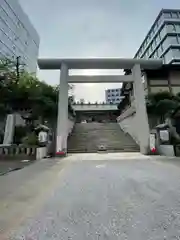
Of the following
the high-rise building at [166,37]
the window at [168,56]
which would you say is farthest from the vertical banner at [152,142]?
the window at [168,56]

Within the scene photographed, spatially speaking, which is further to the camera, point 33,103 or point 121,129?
point 121,129

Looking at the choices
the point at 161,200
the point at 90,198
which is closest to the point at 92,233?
the point at 90,198

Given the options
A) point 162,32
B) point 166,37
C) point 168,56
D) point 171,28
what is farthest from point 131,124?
point 171,28

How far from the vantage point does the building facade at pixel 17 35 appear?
3056 cm

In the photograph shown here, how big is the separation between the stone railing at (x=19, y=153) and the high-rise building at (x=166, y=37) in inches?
1134

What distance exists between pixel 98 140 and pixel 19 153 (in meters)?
6.30

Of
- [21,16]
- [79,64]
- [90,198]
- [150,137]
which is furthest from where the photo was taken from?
[21,16]

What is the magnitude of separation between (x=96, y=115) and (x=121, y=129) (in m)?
11.6

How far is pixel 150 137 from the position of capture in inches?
432

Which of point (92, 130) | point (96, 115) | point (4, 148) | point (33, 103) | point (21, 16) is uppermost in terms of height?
point (21, 16)

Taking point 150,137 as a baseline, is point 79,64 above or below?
above

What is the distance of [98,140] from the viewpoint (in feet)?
45.9

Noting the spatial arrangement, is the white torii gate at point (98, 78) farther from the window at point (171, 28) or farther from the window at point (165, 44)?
the window at point (171, 28)

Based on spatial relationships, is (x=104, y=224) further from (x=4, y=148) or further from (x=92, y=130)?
(x=92, y=130)
